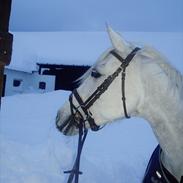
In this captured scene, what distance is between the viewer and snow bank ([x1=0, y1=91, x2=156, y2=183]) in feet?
21.7

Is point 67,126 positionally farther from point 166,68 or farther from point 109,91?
point 166,68

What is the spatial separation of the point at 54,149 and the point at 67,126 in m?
5.40

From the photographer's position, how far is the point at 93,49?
30797 millimetres

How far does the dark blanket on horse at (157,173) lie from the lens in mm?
2924

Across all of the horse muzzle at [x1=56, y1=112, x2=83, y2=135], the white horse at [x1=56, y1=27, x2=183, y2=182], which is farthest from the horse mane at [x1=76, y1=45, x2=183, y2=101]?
the horse muzzle at [x1=56, y1=112, x2=83, y2=135]

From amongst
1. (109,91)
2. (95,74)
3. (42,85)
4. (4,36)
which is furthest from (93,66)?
(42,85)

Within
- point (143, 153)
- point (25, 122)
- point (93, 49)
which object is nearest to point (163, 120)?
point (143, 153)

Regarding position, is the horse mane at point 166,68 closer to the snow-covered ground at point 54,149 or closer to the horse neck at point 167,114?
the horse neck at point 167,114

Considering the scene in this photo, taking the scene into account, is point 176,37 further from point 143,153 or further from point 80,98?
point 80,98

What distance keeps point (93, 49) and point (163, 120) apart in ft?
92.5

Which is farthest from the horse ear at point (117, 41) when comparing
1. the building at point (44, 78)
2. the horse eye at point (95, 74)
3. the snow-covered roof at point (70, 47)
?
the building at point (44, 78)

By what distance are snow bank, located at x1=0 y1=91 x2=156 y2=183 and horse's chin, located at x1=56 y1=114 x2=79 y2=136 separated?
1.21 ft

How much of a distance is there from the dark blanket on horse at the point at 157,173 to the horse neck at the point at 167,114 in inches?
3.0

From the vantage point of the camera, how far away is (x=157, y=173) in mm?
3070
